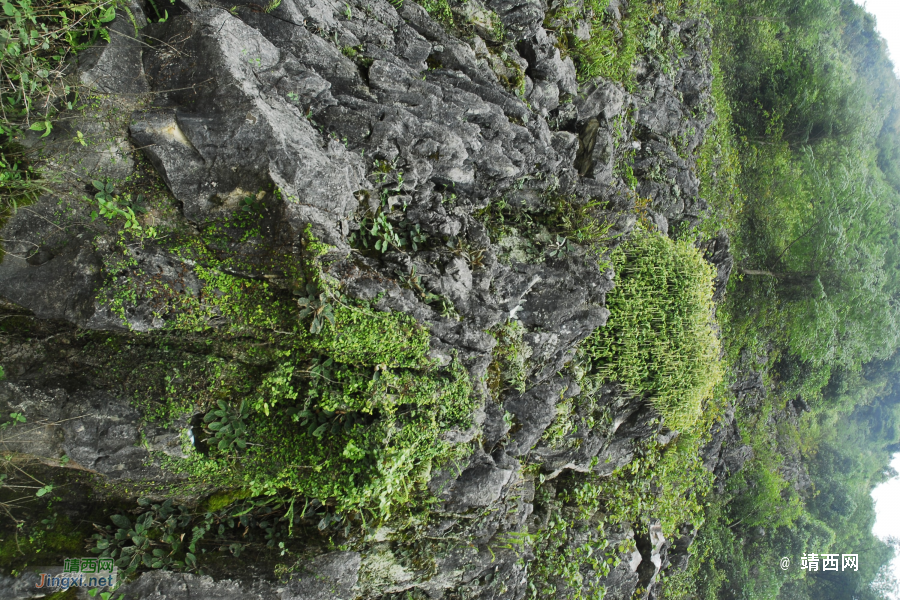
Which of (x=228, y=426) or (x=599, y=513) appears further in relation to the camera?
(x=599, y=513)

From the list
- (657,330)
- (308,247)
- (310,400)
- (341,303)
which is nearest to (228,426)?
(310,400)

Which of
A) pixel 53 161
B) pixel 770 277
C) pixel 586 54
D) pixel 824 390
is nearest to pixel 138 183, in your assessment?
pixel 53 161

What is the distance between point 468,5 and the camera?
6.76m

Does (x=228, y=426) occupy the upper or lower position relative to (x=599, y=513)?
upper

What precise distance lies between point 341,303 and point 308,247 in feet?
2.29

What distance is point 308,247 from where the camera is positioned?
4.49 metres

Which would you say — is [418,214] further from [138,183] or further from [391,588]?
[391,588]

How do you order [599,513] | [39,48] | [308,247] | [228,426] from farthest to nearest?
[599,513] < [228,426] < [308,247] < [39,48]

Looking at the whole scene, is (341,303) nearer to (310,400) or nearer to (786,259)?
(310,400)

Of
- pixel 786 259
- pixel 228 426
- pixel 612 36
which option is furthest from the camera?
pixel 786 259

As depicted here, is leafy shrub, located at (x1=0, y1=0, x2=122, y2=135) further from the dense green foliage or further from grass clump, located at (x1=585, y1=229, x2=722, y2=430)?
the dense green foliage

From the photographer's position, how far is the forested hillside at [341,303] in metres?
4.29

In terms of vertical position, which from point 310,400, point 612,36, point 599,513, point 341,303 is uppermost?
point 612,36

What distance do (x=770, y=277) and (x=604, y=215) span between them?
30.7ft
